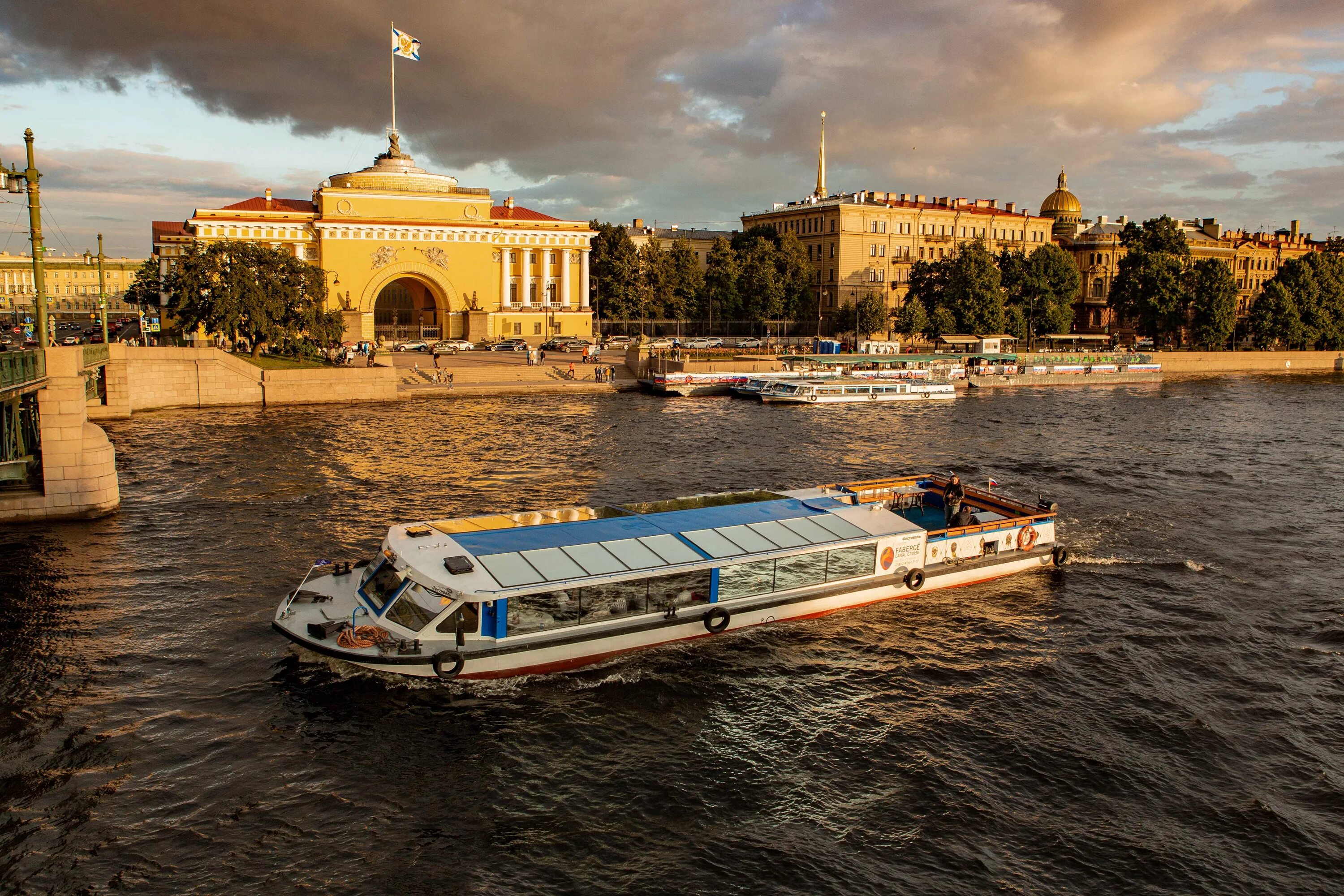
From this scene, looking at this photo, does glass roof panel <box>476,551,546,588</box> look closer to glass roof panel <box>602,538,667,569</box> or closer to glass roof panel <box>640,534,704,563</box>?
glass roof panel <box>602,538,667,569</box>

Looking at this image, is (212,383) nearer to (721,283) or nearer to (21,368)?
(21,368)

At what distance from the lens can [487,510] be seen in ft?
84.8

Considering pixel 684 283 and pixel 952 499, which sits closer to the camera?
pixel 952 499

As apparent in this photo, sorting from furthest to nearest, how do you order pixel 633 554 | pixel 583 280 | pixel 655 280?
pixel 655 280, pixel 583 280, pixel 633 554

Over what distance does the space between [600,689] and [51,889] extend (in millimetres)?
7555

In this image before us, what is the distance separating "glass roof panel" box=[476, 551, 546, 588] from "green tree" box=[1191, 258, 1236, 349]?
95279 millimetres

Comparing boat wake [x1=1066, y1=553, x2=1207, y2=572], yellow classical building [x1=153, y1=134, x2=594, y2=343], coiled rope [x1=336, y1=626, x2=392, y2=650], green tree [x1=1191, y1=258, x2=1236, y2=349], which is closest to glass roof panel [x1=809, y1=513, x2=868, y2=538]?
boat wake [x1=1066, y1=553, x2=1207, y2=572]

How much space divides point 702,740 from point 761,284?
3235 inches

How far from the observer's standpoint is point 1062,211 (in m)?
120

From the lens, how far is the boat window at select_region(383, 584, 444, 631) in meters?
14.3

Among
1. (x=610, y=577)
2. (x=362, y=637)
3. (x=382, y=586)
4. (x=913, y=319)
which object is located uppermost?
(x=913, y=319)

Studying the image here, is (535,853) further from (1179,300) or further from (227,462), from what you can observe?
(1179,300)

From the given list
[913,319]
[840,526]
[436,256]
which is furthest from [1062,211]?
[840,526]

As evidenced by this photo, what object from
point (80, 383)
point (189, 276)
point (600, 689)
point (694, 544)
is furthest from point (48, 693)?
point (189, 276)
